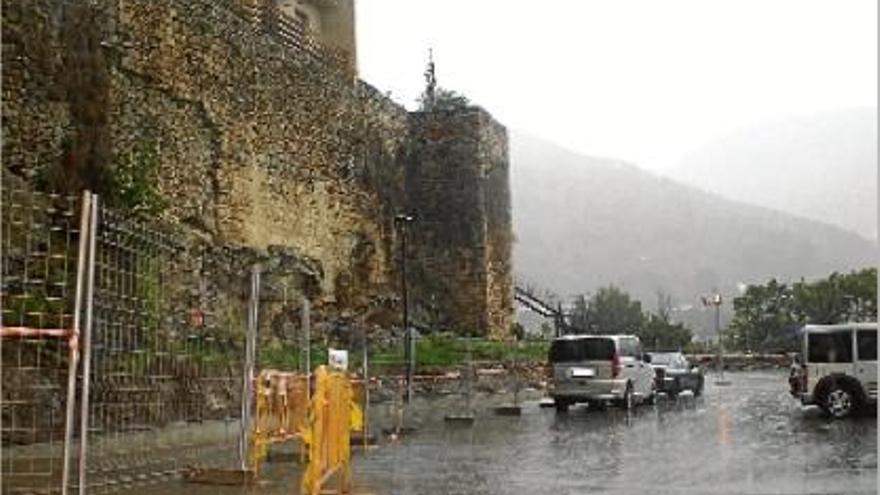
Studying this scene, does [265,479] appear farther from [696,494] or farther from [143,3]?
[143,3]

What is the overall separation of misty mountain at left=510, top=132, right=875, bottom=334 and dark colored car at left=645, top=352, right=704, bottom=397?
103711mm

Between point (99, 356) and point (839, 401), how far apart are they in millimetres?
14133

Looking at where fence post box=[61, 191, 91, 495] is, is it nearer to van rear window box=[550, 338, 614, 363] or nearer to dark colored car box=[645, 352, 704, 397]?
van rear window box=[550, 338, 614, 363]

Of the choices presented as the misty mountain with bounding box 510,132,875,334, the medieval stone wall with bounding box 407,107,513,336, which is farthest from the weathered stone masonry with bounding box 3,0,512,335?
the misty mountain with bounding box 510,132,875,334

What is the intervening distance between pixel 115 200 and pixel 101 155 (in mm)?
831

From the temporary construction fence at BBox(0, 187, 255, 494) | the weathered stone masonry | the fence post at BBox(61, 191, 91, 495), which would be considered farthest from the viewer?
the weathered stone masonry

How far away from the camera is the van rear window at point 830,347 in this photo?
69.9ft

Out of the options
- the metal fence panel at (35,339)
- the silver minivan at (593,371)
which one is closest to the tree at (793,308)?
the silver minivan at (593,371)

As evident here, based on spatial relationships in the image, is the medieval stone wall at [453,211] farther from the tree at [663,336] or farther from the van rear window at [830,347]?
the tree at [663,336]

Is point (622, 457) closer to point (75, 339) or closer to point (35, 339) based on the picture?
point (35, 339)

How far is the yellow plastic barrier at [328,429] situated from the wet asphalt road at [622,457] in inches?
18.6

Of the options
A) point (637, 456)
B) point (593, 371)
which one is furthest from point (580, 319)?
point (637, 456)

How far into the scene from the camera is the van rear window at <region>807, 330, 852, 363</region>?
2130 cm

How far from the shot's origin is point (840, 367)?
2130 centimetres
